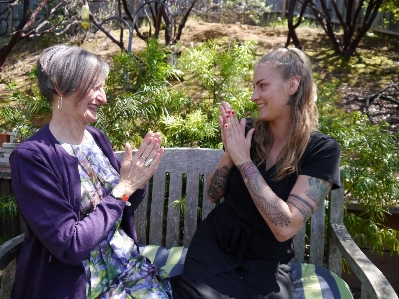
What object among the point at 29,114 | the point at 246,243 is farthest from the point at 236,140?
the point at 29,114

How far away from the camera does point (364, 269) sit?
2.28 metres

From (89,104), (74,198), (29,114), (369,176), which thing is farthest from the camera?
(29,114)

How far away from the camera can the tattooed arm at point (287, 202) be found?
85.6 inches

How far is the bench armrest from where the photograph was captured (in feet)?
6.86

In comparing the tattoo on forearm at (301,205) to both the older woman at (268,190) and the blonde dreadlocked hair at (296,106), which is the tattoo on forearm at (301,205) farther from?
the blonde dreadlocked hair at (296,106)

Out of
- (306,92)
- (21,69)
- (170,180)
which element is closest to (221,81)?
(170,180)

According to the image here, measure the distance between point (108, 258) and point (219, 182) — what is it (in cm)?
71

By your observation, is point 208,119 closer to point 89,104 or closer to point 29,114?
point 29,114

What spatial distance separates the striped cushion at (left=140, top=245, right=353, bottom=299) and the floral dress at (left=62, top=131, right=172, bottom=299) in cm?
36

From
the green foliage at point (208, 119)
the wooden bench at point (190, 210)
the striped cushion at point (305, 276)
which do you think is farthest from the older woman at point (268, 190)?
the green foliage at point (208, 119)

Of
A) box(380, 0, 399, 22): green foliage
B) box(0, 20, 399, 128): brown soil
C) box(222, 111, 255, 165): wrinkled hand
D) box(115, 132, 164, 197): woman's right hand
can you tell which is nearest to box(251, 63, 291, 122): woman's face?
box(222, 111, 255, 165): wrinkled hand

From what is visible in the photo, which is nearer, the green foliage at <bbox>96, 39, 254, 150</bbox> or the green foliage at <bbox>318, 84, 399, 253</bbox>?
the green foliage at <bbox>318, 84, 399, 253</bbox>

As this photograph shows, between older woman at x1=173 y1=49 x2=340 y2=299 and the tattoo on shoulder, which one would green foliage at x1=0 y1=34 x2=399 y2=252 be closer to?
older woman at x1=173 y1=49 x2=340 y2=299

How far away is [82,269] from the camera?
78.1 inches
